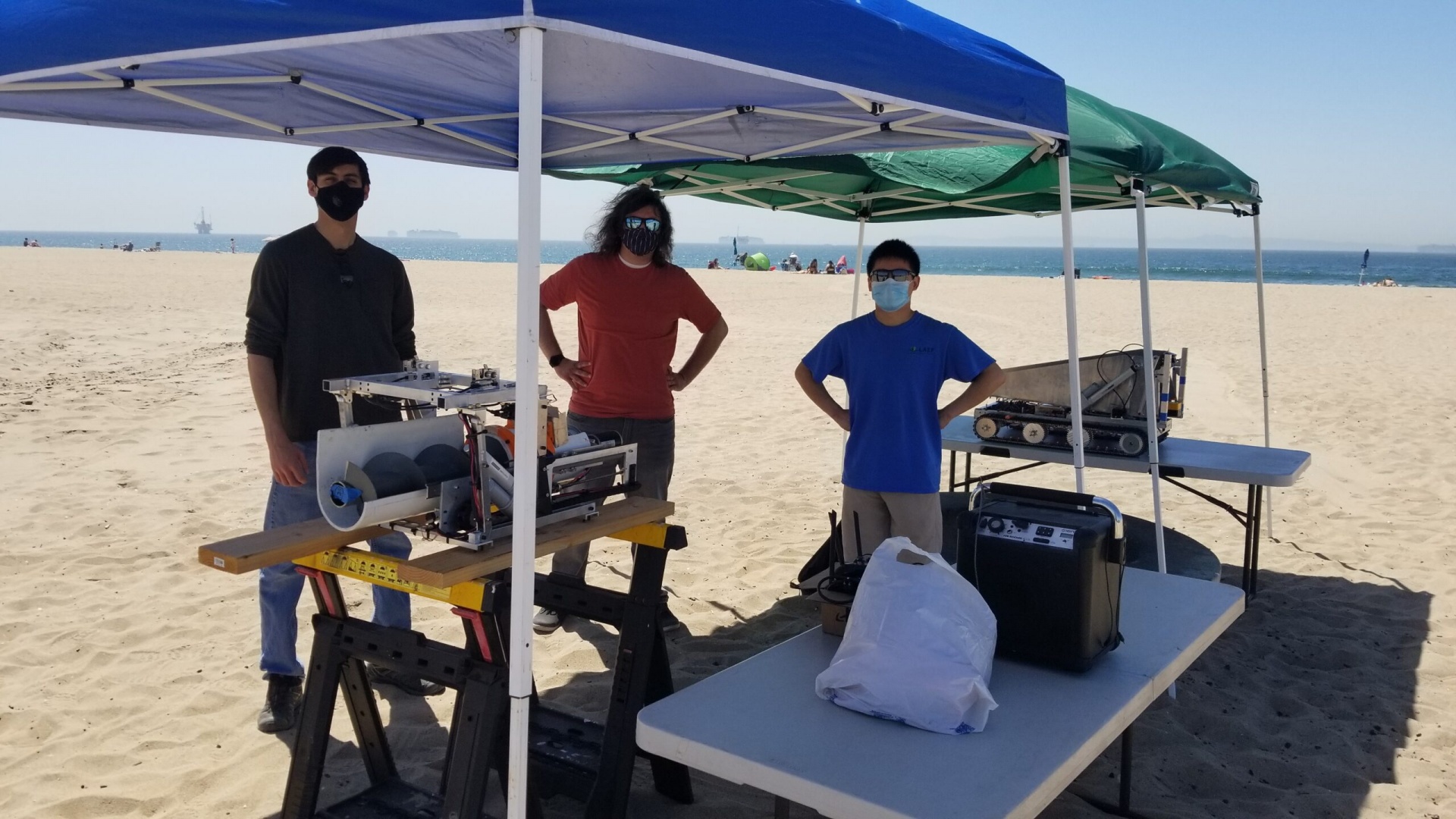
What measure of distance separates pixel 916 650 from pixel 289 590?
2.22 m

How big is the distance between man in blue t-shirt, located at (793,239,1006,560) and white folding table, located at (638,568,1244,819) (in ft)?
3.63

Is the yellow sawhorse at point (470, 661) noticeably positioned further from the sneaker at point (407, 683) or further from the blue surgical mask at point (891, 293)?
the blue surgical mask at point (891, 293)

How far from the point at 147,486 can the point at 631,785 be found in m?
4.54

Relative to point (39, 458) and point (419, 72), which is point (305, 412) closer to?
point (419, 72)

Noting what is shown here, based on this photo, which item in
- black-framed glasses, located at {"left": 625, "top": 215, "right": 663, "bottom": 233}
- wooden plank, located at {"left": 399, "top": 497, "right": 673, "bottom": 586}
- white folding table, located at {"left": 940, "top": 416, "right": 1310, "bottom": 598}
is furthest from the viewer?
white folding table, located at {"left": 940, "top": 416, "right": 1310, "bottom": 598}

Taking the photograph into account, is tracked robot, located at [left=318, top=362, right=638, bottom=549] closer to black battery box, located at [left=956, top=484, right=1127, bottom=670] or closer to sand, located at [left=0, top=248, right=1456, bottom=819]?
black battery box, located at [left=956, top=484, right=1127, bottom=670]

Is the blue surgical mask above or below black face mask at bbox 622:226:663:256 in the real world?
below

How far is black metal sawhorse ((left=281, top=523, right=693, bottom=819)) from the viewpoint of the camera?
7.56ft

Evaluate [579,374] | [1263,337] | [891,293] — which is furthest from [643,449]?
[1263,337]

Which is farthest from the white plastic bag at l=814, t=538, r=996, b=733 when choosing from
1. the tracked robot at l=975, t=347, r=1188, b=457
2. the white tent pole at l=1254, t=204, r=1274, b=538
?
the white tent pole at l=1254, t=204, r=1274, b=538

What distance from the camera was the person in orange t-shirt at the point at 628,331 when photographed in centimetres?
399

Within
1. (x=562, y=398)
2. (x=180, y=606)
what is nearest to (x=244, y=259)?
(x=562, y=398)

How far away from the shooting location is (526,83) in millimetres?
1959

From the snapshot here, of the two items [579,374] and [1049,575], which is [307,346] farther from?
[1049,575]
